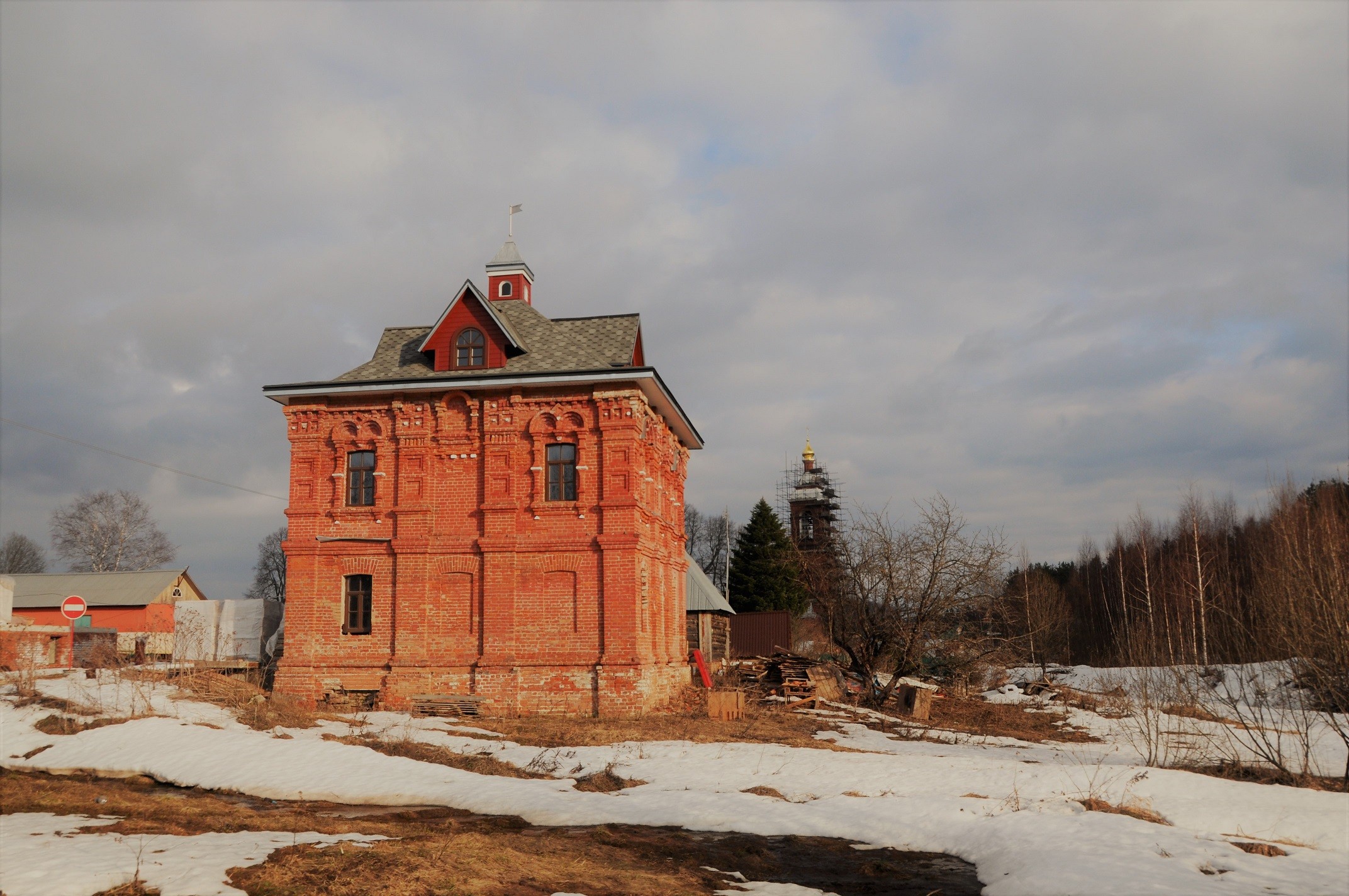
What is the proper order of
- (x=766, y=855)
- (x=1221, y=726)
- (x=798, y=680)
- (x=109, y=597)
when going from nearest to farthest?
1. (x=766, y=855)
2. (x=1221, y=726)
3. (x=798, y=680)
4. (x=109, y=597)

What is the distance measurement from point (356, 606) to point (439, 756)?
807 centimetres

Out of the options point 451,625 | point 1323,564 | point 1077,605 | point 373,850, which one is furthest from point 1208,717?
point 1077,605

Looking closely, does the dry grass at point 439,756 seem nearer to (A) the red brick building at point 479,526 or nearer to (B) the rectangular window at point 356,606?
(A) the red brick building at point 479,526

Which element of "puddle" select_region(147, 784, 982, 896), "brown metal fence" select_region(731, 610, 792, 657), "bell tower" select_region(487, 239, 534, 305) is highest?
"bell tower" select_region(487, 239, 534, 305)

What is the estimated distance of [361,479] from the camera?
23.6 m

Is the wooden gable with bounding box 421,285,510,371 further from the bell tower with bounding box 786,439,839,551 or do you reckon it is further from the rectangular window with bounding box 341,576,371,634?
the bell tower with bounding box 786,439,839,551

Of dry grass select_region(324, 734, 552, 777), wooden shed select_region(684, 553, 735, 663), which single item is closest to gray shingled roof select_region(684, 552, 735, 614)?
wooden shed select_region(684, 553, 735, 663)

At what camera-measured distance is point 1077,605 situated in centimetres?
6638

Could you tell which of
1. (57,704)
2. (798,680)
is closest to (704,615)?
(798,680)

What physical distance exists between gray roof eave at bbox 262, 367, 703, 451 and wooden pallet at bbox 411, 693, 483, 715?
7363 millimetres

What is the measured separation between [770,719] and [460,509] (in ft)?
29.3

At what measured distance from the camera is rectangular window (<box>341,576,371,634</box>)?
22.9 m

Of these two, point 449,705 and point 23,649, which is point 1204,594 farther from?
point 23,649

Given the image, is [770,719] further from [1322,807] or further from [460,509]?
[1322,807]
